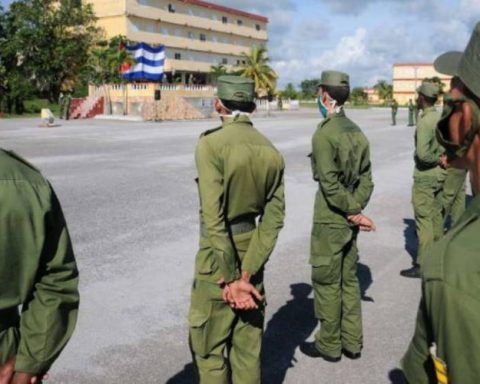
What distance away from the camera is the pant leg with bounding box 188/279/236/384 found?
296 cm

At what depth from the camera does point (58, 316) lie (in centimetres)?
192

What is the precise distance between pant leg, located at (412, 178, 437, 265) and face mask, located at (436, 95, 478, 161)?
15.5 ft

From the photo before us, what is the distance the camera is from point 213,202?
2.78 metres

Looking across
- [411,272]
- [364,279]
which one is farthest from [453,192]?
[364,279]

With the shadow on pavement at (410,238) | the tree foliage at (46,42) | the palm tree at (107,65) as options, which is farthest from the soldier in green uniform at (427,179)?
the tree foliage at (46,42)

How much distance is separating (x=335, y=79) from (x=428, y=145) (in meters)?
2.04

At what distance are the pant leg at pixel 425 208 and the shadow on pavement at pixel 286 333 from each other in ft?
4.92

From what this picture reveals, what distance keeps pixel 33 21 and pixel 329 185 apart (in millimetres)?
47828

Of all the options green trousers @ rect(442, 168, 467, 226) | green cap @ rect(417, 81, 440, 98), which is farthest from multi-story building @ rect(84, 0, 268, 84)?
green cap @ rect(417, 81, 440, 98)

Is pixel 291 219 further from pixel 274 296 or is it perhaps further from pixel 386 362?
pixel 386 362

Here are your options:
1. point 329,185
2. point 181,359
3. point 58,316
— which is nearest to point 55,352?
point 58,316

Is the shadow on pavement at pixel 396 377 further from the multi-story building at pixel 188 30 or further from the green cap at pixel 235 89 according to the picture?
the multi-story building at pixel 188 30

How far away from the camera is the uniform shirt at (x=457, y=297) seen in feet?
3.43

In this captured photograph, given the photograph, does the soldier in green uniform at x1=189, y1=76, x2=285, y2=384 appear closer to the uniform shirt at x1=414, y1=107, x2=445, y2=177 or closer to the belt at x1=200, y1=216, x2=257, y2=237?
the belt at x1=200, y1=216, x2=257, y2=237
